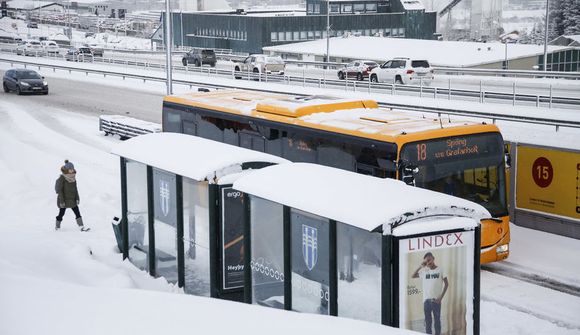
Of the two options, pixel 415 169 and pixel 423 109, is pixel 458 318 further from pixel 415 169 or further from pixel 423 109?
pixel 423 109

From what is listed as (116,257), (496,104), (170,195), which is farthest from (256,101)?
A: (496,104)

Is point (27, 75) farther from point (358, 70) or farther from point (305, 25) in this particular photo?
point (305, 25)

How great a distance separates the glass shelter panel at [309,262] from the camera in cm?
938

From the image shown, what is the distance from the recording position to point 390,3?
337 ft

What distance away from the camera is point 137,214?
45.8ft

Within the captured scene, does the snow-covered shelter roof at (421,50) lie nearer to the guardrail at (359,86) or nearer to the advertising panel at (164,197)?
the guardrail at (359,86)

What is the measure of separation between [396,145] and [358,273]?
17.5 feet

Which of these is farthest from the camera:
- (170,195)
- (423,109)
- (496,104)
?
(496,104)

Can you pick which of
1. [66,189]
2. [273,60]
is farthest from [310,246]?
[273,60]

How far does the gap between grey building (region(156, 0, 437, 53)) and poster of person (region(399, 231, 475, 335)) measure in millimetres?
80586

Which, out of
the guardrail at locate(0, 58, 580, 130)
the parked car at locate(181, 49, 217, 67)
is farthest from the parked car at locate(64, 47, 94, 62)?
the parked car at locate(181, 49, 217, 67)

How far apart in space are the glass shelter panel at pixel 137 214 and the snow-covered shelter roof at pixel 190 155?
11.7 inches

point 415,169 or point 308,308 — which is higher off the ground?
point 415,169

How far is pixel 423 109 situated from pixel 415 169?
2245 centimetres
